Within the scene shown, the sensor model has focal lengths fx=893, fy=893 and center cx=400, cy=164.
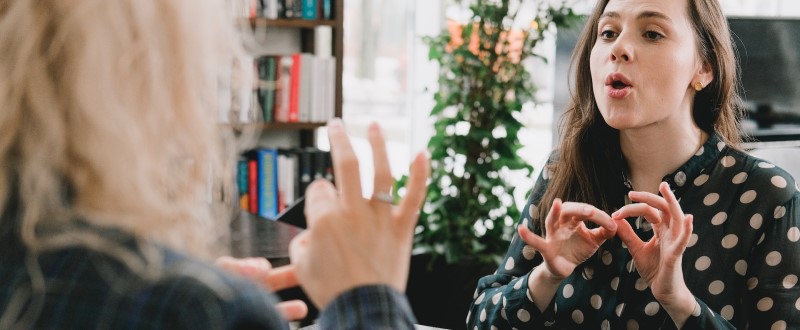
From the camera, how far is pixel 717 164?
67.1 inches

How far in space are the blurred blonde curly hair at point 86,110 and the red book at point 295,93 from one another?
3.14m

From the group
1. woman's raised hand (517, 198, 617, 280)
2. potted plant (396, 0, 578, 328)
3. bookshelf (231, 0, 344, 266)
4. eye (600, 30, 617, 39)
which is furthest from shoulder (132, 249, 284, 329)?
potted plant (396, 0, 578, 328)

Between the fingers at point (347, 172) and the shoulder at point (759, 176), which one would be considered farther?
the shoulder at point (759, 176)

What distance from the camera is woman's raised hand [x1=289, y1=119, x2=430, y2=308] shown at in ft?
2.39

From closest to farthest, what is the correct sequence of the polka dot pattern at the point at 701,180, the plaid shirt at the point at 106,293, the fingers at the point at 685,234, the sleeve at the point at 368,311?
1. the plaid shirt at the point at 106,293
2. the sleeve at the point at 368,311
3. the fingers at the point at 685,234
4. the polka dot pattern at the point at 701,180

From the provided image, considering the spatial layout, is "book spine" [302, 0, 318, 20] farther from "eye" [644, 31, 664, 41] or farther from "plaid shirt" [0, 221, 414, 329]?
"plaid shirt" [0, 221, 414, 329]

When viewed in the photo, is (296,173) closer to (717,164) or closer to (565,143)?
(565,143)

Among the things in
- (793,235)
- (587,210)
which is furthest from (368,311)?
(793,235)

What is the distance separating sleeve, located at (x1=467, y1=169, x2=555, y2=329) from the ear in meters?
0.36

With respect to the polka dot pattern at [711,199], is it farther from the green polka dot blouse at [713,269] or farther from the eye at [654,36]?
the eye at [654,36]

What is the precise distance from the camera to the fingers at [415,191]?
0.75 metres

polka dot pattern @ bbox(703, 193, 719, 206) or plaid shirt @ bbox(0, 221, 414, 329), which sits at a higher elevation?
plaid shirt @ bbox(0, 221, 414, 329)

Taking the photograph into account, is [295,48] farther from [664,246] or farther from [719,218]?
[664,246]

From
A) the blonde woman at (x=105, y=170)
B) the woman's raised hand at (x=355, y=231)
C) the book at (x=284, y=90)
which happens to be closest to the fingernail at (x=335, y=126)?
the woman's raised hand at (x=355, y=231)
